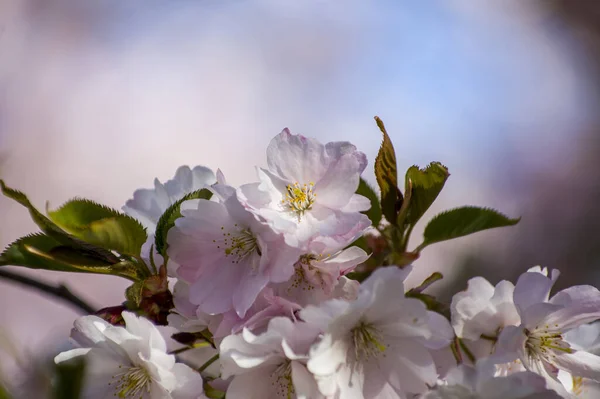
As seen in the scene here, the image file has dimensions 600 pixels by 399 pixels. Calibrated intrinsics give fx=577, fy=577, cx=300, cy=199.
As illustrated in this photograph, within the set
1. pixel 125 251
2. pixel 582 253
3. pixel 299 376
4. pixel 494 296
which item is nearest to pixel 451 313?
pixel 494 296

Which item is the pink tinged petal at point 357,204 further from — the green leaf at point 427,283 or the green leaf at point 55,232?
the green leaf at point 55,232

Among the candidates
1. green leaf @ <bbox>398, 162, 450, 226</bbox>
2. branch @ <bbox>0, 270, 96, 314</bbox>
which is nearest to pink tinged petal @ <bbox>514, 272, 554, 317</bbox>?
green leaf @ <bbox>398, 162, 450, 226</bbox>

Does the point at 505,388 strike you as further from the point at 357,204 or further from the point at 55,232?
the point at 55,232

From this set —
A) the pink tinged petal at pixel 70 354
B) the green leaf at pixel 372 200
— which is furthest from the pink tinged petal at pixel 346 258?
the pink tinged petal at pixel 70 354

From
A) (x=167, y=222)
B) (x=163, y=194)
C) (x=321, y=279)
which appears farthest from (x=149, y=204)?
(x=321, y=279)

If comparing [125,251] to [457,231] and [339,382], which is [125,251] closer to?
[339,382]

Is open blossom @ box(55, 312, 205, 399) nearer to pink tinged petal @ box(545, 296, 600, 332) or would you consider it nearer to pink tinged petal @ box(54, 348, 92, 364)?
pink tinged petal @ box(54, 348, 92, 364)
